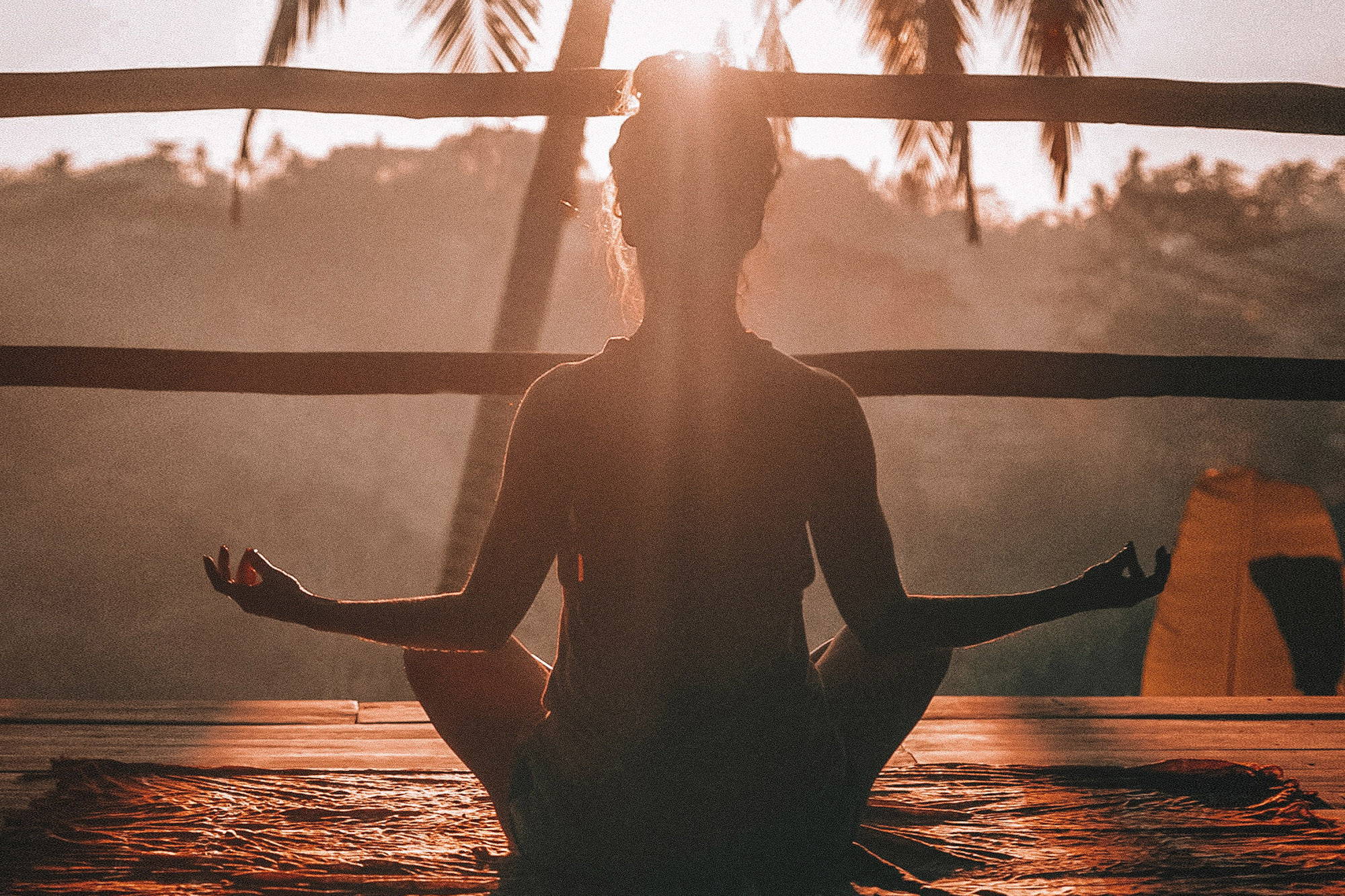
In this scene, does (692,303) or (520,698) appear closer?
(692,303)

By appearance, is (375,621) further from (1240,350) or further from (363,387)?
(1240,350)

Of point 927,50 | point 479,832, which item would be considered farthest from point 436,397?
point 479,832

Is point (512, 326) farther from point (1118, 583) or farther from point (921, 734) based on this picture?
point (1118, 583)

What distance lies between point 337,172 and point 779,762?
1242 inches

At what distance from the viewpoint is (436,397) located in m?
27.9

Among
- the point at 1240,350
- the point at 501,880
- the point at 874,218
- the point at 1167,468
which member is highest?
the point at 874,218

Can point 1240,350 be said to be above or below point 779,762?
above


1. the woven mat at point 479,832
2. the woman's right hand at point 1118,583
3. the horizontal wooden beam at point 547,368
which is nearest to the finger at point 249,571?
the woven mat at point 479,832

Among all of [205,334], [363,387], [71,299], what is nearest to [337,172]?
[205,334]

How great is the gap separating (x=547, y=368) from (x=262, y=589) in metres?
1.66

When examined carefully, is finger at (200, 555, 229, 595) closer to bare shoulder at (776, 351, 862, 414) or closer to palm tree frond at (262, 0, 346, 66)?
bare shoulder at (776, 351, 862, 414)

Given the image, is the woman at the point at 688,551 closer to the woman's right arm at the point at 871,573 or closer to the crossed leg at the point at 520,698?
the woman's right arm at the point at 871,573

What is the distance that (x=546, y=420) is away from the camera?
137 centimetres

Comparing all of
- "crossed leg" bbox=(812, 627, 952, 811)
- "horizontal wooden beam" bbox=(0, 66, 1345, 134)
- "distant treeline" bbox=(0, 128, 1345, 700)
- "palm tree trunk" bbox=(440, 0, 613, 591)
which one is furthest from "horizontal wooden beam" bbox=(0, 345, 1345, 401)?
"distant treeline" bbox=(0, 128, 1345, 700)
